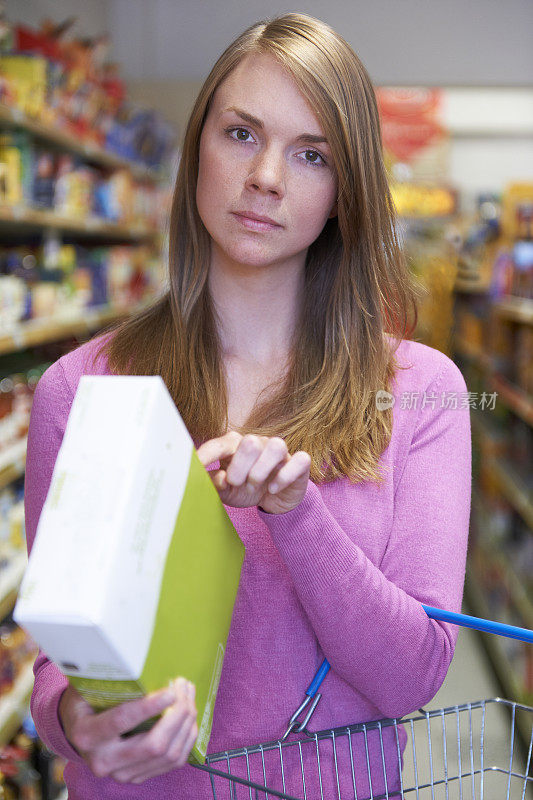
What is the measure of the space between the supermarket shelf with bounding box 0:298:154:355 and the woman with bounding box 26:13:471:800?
0.73 m

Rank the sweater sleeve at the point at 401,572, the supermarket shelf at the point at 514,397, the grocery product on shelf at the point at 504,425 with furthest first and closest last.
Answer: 1. the grocery product on shelf at the point at 504,425
2. the supermarket shelf at the point at 514,397
3. the sweater sleeve at the point at 401,572

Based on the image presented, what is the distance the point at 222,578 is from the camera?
0.89 metres

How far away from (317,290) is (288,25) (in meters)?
0.37

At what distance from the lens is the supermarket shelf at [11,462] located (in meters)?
2.55

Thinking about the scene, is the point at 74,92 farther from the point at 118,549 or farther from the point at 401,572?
the point at 118,549

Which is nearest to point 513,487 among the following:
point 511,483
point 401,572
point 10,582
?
point 511,483

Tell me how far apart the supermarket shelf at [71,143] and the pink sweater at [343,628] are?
5.49ft

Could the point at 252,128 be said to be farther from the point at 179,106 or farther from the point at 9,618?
the point at 179,106

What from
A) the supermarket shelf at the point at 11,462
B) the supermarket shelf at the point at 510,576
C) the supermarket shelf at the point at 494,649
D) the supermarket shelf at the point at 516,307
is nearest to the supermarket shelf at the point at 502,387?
the supermarket shelf at the point at 516,307

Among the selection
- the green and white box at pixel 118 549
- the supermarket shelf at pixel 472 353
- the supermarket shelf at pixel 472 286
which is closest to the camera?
the green and white box at pixel 118 549

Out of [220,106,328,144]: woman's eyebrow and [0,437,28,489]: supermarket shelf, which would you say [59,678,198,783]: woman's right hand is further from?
[0,437,28,489]: supermarket shelf

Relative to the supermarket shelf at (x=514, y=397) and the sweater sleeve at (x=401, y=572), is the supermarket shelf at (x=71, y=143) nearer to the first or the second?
the sweater sleeve at (x=401, y=572)

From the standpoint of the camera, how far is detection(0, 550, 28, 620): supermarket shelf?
2.48m

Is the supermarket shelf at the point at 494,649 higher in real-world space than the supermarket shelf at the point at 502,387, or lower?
lower
